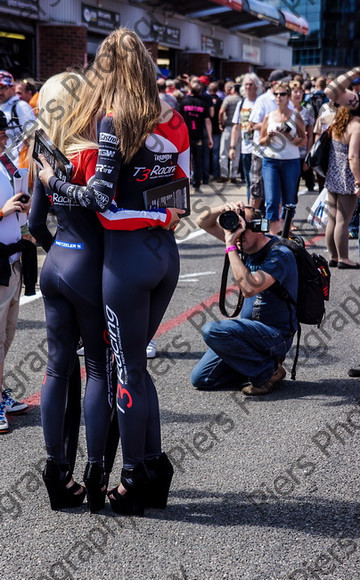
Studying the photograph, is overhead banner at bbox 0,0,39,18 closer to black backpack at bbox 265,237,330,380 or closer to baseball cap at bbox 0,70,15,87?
baseball cap at bbox 0,70,15,87

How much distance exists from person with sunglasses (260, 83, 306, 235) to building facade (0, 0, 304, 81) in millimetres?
2641

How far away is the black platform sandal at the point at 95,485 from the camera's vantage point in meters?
3.27

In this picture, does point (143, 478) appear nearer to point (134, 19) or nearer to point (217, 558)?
point (217, 558)

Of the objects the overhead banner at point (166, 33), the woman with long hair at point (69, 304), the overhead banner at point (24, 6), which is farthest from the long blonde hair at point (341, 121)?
the overhead banner at point (166, 33)

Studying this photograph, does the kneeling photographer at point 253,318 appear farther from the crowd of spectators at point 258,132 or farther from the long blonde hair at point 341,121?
the long blonde hair at point 341,121

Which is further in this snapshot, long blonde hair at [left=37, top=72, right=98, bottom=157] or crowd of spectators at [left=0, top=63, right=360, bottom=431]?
crowd of spectators at [left=0, top=63, right=360, bottom=431]

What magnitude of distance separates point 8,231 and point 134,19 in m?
20.9

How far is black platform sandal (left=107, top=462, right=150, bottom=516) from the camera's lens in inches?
130

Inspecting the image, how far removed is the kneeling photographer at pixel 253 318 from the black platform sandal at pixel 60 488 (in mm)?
1702

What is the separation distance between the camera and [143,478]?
10.9 feet

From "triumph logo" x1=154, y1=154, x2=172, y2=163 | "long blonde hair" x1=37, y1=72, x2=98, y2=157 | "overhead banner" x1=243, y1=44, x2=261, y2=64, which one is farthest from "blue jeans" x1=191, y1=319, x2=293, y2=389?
"overhead banner" x1=243, y1=44, x2=261, y2=64

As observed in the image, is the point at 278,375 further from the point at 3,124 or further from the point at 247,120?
the point at 247,120

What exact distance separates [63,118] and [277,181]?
21.8 feet

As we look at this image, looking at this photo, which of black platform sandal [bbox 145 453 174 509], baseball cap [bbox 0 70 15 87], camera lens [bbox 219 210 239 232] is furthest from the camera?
baseball cap [bbox 0 70 15 87]
